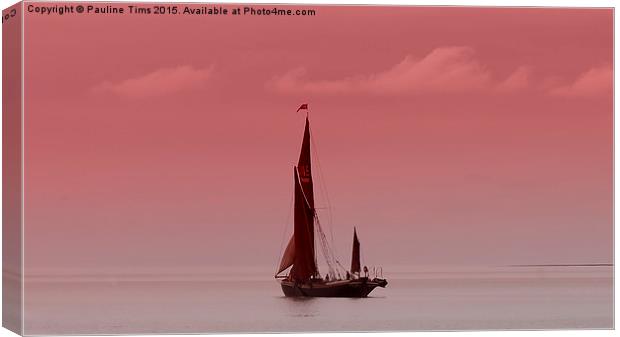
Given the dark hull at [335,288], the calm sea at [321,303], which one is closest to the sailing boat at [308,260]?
the dark hull at [335,288]

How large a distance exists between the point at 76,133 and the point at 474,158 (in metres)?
4.25

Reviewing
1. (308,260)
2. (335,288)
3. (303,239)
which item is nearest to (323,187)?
(303,239)

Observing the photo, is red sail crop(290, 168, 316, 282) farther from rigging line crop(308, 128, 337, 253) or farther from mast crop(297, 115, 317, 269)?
rigging line crop(308, 128, 337, 253)

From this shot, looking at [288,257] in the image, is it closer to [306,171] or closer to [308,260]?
[308,260]

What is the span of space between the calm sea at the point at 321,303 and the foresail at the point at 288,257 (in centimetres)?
18

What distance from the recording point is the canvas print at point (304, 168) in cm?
2047

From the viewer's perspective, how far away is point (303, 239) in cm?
2100

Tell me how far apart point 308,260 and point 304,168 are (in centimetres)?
101

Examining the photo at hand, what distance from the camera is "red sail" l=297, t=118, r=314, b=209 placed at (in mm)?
20844

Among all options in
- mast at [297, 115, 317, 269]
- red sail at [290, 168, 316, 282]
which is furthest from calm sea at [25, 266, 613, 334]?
mast at [297, 115, 317, 269]

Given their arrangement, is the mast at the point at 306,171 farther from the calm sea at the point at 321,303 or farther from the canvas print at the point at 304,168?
the calm sea at the point at 321,303

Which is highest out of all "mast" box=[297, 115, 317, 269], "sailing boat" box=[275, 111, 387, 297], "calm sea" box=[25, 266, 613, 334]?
"mast" box=[297, 115, 317, 269]

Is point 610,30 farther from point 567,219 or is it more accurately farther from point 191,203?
point 191,203

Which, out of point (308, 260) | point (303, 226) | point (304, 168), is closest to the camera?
point (304, 168)
